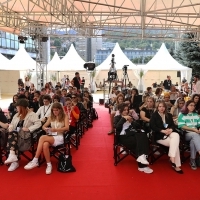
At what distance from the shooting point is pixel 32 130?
169 inches

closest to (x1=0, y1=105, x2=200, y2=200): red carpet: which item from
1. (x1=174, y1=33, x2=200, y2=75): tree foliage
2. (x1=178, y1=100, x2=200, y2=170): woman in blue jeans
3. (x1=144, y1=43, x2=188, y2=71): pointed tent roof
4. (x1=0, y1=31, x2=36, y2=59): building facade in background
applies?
(x1=178, y1=100, x2=200, y2=170): woman in blue jeans

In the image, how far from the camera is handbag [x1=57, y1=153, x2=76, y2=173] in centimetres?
412

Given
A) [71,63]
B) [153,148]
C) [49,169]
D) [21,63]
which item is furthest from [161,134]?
[21,63]

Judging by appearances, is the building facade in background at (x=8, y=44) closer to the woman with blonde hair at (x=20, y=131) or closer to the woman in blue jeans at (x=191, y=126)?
the woman with blonde hair at (x=20, y=131)

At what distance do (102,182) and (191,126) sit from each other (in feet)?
6.24

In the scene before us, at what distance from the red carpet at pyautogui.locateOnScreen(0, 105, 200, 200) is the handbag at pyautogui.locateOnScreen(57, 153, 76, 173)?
0.29 ft

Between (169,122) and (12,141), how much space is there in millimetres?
2622

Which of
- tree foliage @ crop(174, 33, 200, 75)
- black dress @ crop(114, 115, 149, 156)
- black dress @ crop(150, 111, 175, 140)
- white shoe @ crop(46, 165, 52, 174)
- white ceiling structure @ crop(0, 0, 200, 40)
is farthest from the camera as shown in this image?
tree foliage @ crop(174, 33, 200, 75)

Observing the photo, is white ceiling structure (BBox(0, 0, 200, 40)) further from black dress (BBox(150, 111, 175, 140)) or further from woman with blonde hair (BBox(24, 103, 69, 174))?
black dress (BBox(150, 111, 175, 140))

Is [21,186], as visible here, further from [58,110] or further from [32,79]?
[32,79]

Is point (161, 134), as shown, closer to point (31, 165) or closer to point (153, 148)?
point (153, 148)

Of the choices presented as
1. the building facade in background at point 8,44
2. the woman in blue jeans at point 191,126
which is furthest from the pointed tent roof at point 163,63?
the building facade in background at point 8,44

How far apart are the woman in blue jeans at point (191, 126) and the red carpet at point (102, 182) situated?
0.95 feet

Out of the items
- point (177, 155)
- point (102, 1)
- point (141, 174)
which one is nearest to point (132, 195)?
point (141, 174)
